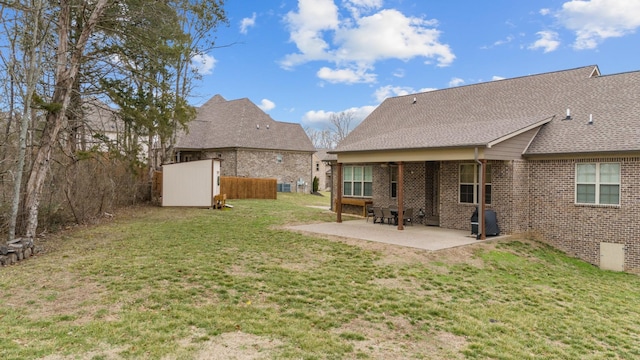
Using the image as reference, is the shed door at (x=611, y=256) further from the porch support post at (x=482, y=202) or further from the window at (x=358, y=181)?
the window at (x=358, y=181)

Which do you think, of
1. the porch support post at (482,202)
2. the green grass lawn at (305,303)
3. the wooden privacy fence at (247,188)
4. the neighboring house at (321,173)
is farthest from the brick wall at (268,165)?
the porch support post at (482,202)

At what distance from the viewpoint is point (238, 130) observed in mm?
29953

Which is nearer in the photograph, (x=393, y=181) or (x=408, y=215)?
(x=408, y=215)

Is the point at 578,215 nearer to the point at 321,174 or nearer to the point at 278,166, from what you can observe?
the point at 278,166

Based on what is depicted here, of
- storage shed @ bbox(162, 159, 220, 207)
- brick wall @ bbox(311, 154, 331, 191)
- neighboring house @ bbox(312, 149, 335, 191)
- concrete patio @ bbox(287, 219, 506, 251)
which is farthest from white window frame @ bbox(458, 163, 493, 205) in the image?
brick wall @ bbox(311, 154, 331, 191)

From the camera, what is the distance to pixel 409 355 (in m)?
4.70

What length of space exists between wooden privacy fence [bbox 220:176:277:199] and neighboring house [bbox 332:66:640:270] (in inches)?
441

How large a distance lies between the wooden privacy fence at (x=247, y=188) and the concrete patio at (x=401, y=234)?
1195 cm

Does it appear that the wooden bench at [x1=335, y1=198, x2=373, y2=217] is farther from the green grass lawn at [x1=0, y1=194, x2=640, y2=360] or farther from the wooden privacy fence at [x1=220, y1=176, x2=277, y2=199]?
the wooden privacy fence at [x1=220, y1=176, x2=277, y2=199]

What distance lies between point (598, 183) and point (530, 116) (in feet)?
12.0

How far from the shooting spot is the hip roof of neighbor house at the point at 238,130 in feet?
96.1

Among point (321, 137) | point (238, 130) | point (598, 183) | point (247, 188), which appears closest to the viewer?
point (598, 183)

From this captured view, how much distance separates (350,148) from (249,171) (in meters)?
15.5

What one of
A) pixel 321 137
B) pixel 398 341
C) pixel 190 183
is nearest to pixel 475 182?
pixel 398 341
